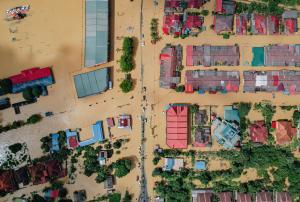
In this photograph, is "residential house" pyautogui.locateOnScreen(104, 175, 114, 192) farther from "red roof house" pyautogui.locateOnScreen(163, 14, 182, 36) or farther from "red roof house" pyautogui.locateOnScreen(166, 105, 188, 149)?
"red roof house" pyautogui.locateOnScreen(163, 14, 182, 36)

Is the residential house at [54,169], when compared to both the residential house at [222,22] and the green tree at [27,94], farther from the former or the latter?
the residential house at [222,22]

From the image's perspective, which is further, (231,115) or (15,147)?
(15,147)

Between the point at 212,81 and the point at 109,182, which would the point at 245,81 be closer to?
the point at 212,81

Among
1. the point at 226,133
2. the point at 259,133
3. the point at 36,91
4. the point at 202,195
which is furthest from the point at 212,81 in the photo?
the point at 36,91

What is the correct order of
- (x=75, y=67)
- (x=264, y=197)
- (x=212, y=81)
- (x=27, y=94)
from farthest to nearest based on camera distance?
(x=75, y=67) < (x=212, y=81) < (x=27, y=94) < (x=264, y=197)

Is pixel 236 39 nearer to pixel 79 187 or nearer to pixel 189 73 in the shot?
pixel 189 73

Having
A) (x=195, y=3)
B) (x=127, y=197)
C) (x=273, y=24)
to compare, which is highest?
(x=195, y=3)

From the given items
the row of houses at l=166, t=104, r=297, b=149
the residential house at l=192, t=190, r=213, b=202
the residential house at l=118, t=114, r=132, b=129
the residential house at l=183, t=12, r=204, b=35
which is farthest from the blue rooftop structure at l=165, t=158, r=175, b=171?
the residential house at l=183, t=12, r=204, b=35

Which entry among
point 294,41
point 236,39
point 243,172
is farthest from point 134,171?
point 294,41
